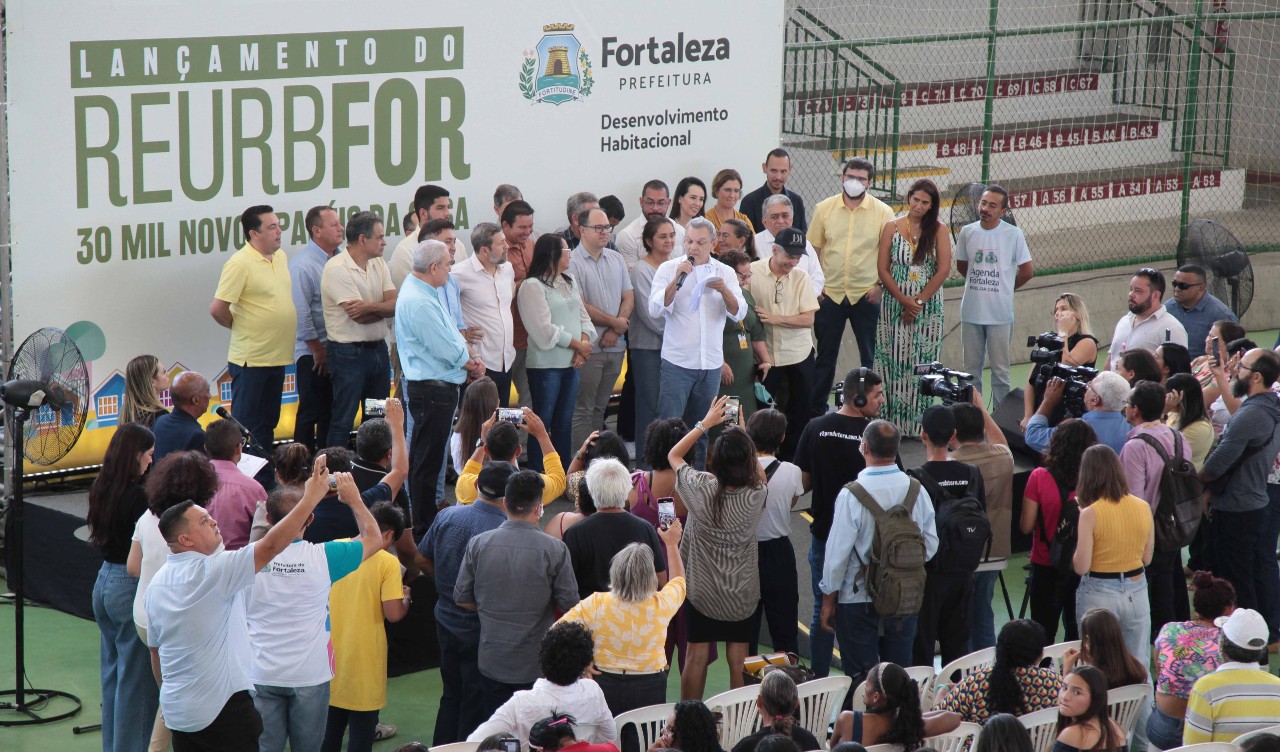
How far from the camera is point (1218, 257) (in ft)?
36.6

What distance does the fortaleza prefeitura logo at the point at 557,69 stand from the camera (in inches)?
393

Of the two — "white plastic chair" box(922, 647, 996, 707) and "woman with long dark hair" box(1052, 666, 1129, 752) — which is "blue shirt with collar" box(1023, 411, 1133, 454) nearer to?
"white plastic chair" box(922, 647, 996, 707)

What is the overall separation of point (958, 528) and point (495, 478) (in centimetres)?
202

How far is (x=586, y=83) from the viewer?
1034 cm

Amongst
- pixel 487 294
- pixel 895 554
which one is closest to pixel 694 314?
pixel 487 294

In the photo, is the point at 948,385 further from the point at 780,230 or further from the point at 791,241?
the point at 780,230

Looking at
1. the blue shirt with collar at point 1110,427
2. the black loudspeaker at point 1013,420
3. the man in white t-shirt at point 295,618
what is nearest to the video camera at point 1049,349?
the black loudspeaker at point 1013,420

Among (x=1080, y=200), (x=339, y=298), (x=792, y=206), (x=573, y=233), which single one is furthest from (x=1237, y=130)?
(x=339, y=298)

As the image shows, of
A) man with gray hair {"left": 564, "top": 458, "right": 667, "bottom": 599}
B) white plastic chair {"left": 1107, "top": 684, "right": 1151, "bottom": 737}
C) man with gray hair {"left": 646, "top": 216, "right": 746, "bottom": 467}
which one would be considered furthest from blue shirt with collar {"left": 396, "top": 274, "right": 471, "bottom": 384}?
white plastic chair {"left": 1107, "top": 684, "right": 1151, "bottom": 737}

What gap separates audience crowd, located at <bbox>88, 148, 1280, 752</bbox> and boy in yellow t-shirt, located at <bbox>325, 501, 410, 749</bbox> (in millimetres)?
12

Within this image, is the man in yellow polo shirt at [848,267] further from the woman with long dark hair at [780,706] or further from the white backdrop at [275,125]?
the woman with long dark hair at [780,706]

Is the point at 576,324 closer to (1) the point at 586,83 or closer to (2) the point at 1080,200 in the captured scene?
(1) the point at 586,83

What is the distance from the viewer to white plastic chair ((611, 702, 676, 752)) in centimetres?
517

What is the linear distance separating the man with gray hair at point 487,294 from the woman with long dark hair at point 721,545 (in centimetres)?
215
